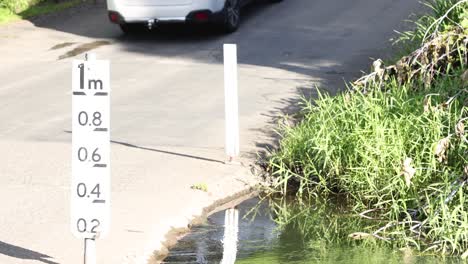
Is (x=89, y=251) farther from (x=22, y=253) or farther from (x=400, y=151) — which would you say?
(x=400, y=151)

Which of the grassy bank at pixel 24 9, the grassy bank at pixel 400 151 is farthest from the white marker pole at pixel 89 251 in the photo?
the grassy bank at pixel 24 9

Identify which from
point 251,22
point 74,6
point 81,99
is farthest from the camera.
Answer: point 74,6

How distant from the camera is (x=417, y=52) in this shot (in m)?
10.6

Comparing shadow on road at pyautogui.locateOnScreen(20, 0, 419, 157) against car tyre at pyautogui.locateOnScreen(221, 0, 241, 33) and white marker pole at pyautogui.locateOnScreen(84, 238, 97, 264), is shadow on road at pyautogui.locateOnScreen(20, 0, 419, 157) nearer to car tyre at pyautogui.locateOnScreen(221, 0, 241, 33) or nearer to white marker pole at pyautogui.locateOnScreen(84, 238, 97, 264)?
car tyre at pyautogui.locateOnScreen(221, 0, 241, 33)

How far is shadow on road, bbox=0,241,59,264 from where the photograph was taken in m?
7.44

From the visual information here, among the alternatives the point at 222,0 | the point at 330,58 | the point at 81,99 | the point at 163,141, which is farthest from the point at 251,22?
the point at 81,99

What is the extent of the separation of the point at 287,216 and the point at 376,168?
0.85 m

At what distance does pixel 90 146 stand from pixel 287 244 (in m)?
2.14

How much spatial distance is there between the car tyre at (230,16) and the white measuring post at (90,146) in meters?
A: 10.8

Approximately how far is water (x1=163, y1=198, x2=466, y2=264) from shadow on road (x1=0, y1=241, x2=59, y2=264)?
0.86 m

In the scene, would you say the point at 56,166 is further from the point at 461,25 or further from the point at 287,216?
the point at 461,25

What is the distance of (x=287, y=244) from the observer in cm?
826

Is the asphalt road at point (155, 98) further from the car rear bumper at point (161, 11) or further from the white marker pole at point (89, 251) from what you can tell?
the white marker pole at point (89, 251)

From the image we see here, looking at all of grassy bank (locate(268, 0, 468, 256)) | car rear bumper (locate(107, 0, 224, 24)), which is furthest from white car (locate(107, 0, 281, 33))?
grassy bank (locate(268, 0, 468, 256))
